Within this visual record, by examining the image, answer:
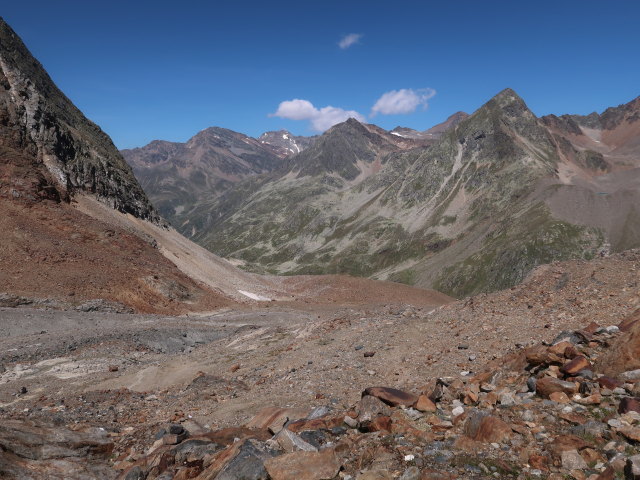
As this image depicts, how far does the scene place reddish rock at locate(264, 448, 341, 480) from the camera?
8.05m

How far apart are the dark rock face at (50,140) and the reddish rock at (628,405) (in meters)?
71.5

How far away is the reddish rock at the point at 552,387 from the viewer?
9.48 meters

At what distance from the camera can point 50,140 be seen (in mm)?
71562

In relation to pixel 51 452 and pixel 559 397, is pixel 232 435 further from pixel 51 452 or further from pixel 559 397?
pixel 559 397

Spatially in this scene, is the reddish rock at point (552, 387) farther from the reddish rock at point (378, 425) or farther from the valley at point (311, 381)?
the reddish rock at point (378, 425)

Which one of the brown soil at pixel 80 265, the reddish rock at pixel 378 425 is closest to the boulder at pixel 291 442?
the reddish rock at pixel 378 425

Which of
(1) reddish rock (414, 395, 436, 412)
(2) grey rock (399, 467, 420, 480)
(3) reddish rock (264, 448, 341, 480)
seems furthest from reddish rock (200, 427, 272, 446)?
(2) grey rock (399, 467, 420, 480)

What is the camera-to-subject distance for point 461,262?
18375 centimetres

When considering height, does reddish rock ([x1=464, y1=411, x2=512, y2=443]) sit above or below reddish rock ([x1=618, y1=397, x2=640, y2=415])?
below

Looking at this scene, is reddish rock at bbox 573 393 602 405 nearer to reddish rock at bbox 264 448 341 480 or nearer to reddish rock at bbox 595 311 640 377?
reddish rock at bbox 595 311 640 377

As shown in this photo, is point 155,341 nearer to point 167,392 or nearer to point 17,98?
point 167,392

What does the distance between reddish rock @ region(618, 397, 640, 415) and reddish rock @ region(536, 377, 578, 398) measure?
1060 mm

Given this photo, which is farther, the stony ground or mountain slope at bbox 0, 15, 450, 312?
mountain slope at bbox 0, 15, 450, 312

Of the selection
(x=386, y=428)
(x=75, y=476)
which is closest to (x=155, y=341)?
(x=75, y=476)
